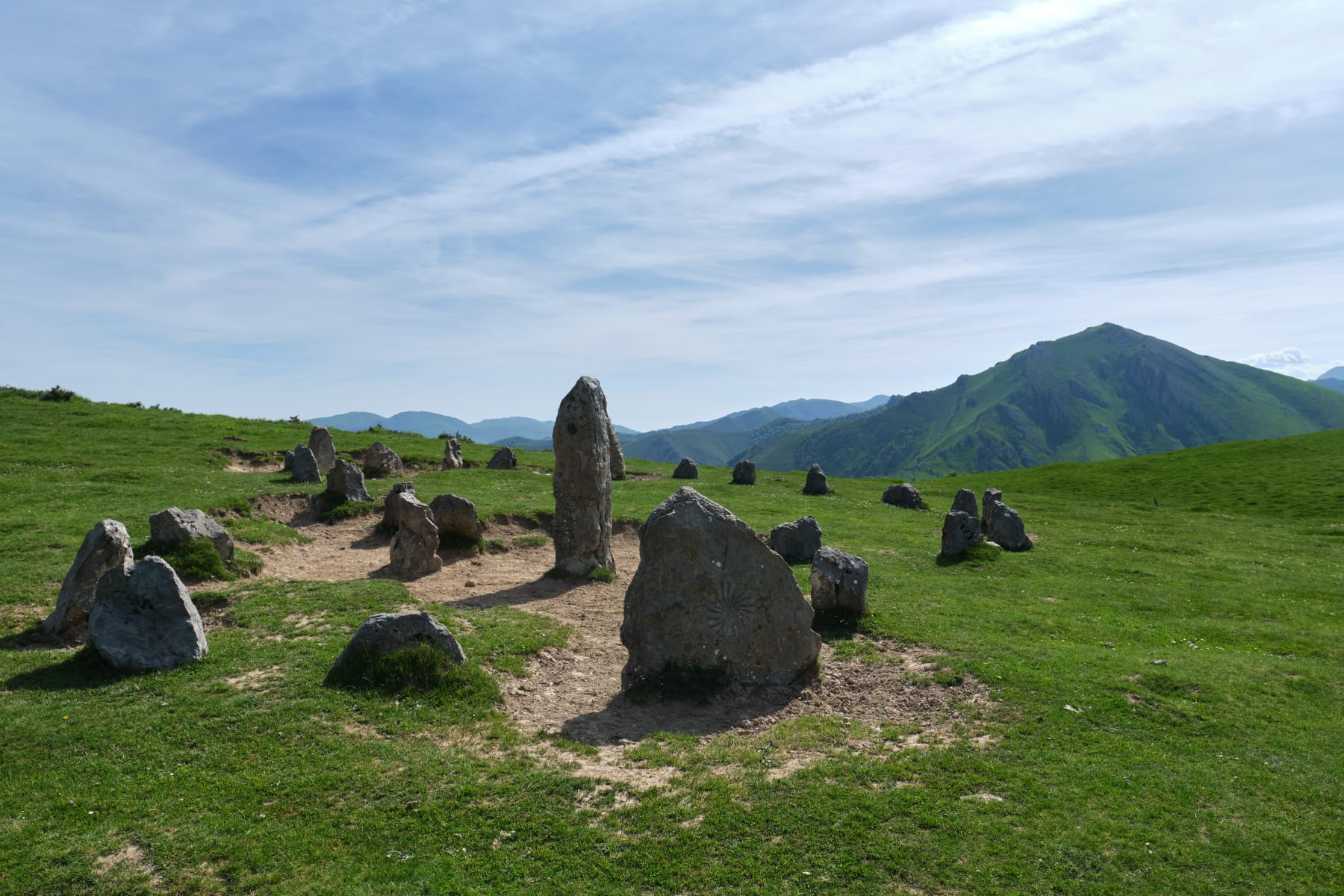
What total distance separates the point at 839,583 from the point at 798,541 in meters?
7.34

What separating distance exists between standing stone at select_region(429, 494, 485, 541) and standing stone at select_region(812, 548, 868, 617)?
12883 millimetres

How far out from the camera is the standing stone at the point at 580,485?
2216 centimetres

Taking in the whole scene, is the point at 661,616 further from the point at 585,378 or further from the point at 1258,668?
the point at 1258,668

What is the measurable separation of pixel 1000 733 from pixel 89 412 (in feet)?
175

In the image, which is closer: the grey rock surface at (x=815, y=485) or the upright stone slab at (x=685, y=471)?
the grey rock surface at (x=815, y=485)

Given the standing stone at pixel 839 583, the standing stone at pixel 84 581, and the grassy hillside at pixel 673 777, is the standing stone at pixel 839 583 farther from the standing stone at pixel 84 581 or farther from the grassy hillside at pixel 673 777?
the standing stone at pixel 84 581

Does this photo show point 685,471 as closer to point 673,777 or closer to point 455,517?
point 455,517

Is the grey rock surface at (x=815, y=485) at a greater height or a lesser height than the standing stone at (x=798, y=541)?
greater

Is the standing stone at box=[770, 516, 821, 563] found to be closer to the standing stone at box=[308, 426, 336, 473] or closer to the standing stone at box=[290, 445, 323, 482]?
the standing stone at box=[290, 445, 323, 482]

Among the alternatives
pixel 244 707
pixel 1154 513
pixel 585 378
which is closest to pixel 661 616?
pixel 244 707

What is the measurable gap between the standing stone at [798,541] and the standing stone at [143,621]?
16.5 m

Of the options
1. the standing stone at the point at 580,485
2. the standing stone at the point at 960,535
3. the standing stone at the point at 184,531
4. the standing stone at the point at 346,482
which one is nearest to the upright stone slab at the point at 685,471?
the standing stone at the point at 346,482

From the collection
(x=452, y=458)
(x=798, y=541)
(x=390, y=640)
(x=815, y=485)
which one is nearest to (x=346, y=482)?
(x=452, y=458)

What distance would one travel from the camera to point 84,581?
564 inches
